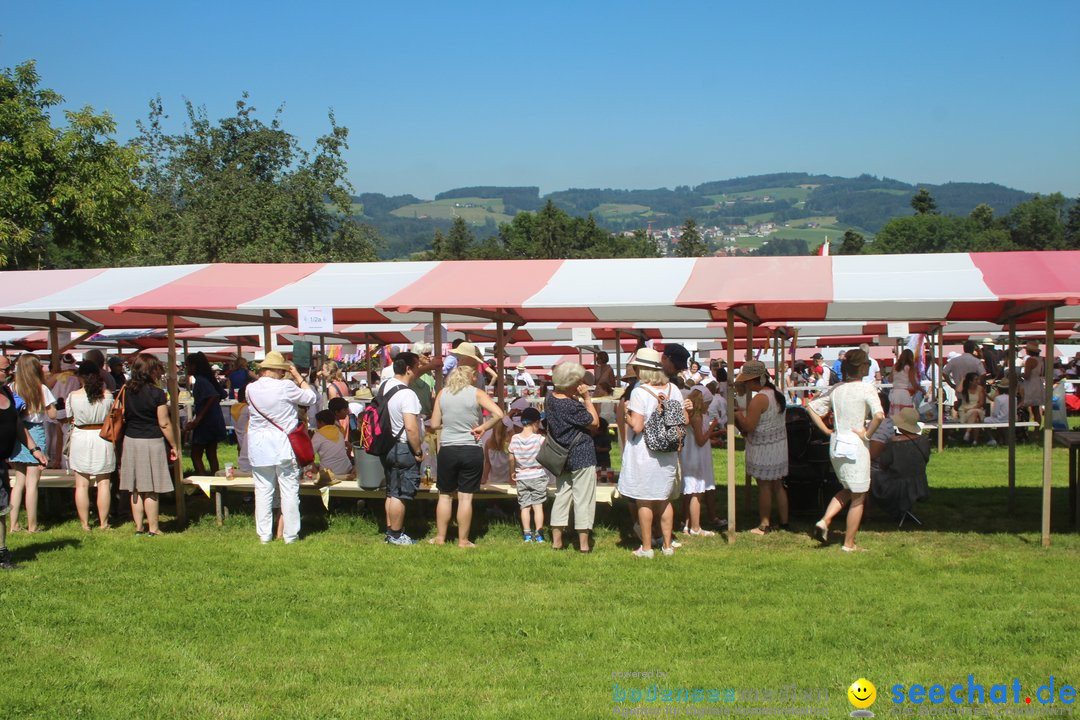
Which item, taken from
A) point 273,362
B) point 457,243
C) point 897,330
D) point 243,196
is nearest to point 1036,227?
point 457,243

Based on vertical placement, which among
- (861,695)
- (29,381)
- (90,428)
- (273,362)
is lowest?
(861,695)

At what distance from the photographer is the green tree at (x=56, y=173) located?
17.5 metres

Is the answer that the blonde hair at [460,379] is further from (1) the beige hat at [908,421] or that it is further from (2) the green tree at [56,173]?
(2) the green tree at [56,173]

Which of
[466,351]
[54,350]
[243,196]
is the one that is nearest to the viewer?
[466,351]

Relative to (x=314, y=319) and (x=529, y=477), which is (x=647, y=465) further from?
(x=314, y=319)

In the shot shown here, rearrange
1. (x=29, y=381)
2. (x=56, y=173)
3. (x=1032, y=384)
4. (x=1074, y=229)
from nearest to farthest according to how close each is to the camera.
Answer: (x=29, y=381) < (x=1032, y=384) < (x=56, y=173) < (x=1074, y=229)

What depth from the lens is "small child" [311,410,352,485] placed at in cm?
903

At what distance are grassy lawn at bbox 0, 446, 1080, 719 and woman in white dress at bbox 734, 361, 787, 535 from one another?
1.87 feet

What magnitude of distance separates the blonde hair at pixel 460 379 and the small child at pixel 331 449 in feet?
6.44

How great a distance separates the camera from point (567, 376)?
7.39 metres

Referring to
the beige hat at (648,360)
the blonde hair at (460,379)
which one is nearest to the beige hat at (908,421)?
the beige hat at (648,360)

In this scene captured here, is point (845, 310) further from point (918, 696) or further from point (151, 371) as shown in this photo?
point (151, 371)

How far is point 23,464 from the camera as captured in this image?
8281mm

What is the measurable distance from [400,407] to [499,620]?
237 cm
